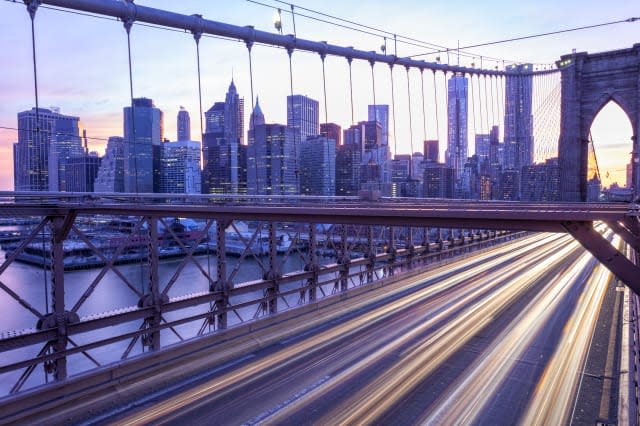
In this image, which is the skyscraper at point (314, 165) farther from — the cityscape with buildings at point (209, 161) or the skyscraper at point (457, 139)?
the skyscraper at point (457, 139)

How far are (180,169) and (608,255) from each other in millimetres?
17752

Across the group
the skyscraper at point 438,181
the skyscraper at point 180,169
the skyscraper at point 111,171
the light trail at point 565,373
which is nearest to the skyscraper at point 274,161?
the skyscraper at point 180,169

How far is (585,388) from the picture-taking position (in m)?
8.91

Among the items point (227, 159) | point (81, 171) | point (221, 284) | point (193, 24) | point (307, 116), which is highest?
point (307, 116)

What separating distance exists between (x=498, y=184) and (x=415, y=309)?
971 inches

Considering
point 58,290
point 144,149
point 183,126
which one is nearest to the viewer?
point 58,290

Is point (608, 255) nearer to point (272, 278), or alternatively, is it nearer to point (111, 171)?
point (272, 278)

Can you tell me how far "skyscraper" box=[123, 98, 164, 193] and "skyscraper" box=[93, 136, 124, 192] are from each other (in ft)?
1.27

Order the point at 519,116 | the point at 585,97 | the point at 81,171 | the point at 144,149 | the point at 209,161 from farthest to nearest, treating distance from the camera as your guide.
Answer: the point at 519,116, the point at 585,97, the point at 209,161, the point at 144,149, the point at 81,171

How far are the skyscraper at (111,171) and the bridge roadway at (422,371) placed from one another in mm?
8538

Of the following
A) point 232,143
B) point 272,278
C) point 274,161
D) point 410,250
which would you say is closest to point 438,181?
point 410,250

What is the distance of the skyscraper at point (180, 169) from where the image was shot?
19.3 metres

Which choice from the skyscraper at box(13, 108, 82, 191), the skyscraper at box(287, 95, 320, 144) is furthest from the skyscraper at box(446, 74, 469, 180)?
the skyscraper at box(13, 108, 82, 191)

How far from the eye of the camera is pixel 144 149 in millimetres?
18688
